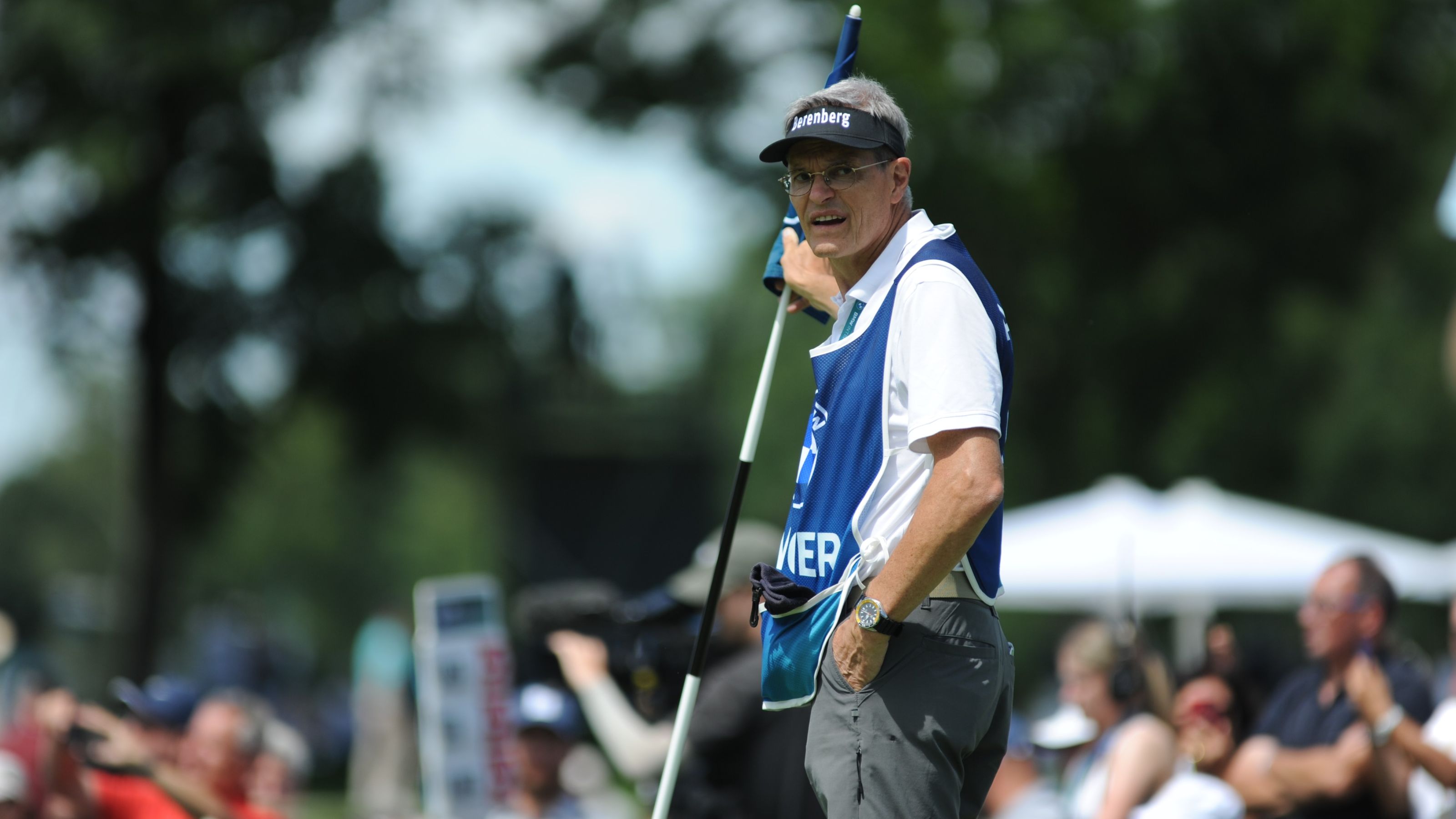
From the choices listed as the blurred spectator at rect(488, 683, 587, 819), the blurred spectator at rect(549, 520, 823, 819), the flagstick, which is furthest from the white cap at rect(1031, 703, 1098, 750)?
the flagstick

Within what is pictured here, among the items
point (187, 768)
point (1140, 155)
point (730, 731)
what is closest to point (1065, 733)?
point (730, 731)

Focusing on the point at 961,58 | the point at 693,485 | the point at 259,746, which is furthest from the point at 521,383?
the point at 259,746

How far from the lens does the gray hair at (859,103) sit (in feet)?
11.8

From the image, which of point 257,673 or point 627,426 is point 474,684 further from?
point 627,426

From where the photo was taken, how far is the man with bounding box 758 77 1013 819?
3301 millimetres

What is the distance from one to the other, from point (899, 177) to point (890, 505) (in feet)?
2.33

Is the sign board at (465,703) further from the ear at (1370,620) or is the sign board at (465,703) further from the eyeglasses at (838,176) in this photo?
the eyeglasses at (838,176)

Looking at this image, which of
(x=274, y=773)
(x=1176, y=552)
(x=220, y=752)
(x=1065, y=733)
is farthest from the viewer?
(x=1176, y=552)

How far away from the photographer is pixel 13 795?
6223 millimetres

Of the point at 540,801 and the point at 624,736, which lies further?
the point at 540,801

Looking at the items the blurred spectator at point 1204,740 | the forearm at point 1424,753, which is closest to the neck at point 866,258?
the blurred spectator at point 1204,740

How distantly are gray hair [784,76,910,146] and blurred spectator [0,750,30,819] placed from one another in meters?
4.16

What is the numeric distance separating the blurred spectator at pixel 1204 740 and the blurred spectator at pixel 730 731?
1115mm

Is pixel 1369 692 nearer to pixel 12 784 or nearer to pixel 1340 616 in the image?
pixel 1340 616
